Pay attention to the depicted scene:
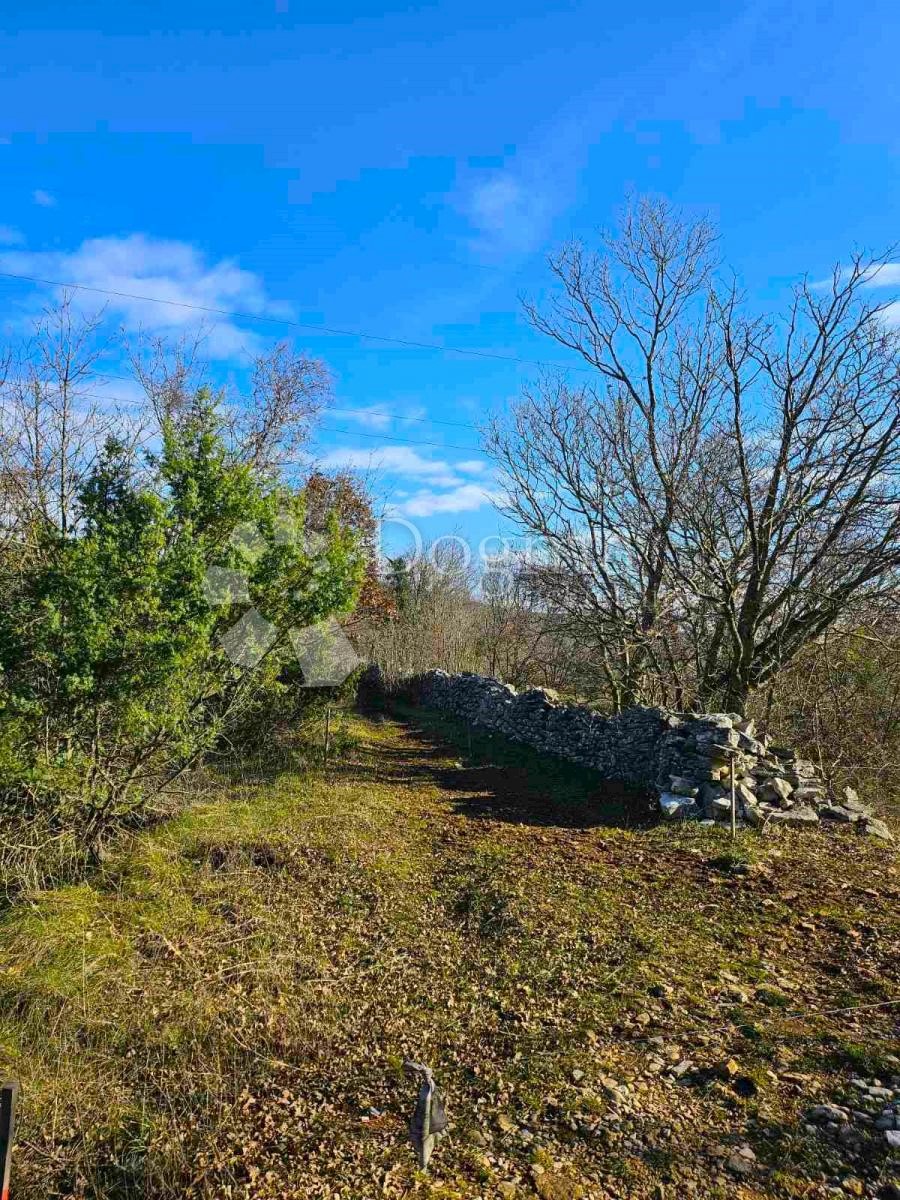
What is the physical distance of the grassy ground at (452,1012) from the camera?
2805 mm

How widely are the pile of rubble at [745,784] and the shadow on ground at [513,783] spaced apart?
1.72 ft

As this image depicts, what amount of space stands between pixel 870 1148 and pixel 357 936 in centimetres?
333

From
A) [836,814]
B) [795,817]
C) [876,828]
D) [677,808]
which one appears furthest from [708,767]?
[876,828]

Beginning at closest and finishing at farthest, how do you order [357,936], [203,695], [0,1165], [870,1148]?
[0,1165], [870,1148], [357,936], [203,695]

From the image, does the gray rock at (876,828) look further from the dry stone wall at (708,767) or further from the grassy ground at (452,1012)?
the grassy ground at (452,1012)

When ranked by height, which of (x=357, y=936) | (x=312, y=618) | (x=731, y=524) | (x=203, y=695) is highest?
(x=731, y=524)

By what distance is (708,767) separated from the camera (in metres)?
7.64

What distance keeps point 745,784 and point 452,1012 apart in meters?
4.85

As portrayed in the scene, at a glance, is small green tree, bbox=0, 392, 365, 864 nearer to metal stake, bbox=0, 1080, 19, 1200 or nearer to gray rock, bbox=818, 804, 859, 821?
metal stake, bbox=0, 1080, 19, 1200

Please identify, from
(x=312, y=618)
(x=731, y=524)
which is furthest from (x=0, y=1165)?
(x=731, y=524)

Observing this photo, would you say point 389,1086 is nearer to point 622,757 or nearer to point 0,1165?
point 0,1165

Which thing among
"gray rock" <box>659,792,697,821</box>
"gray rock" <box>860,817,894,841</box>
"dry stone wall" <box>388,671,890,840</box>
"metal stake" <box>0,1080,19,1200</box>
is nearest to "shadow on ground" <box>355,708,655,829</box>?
"gray rock" <box>659,792,697,821</box>

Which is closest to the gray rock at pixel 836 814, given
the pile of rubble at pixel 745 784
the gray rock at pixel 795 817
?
the pile of rubble at pixel 745 784

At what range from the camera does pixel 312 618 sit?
279 inches
